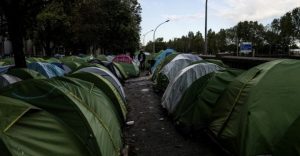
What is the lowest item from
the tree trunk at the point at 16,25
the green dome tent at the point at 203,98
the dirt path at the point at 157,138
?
the dirt path at the point at 157,138

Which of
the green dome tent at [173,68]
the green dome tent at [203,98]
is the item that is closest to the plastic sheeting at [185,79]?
the green dome tent at [203,98]

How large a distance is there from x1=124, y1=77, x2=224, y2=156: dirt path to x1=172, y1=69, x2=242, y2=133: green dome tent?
372 mm

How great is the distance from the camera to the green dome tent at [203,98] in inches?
348

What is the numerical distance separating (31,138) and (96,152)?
50.4 inches

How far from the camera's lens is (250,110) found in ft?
20.9

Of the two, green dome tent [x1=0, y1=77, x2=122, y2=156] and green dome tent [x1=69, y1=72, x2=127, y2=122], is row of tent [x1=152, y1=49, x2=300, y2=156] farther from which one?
green dome tent [x1=0, y1=77, x2=122, y2=156]

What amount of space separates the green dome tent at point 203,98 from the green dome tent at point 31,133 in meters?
4.09

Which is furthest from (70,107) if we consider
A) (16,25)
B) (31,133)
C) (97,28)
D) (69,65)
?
(97,28)

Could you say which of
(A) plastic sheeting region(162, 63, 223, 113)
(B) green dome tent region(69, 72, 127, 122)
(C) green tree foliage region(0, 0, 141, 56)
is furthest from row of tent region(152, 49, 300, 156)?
(C) green tree foliage region(0, 0, 141, 56)

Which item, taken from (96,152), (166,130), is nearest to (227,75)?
(166,130)

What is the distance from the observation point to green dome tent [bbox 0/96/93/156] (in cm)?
436

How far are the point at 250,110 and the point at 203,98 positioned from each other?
9.06 ft

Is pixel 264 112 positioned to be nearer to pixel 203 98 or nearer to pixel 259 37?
pixel 203 98

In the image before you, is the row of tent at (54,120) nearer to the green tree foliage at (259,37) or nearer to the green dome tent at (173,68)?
the green dome tent at (173,68)
